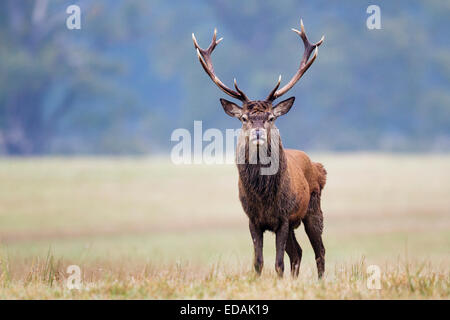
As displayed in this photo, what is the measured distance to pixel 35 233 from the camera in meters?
17.2

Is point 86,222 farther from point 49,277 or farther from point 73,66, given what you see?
point 73,66

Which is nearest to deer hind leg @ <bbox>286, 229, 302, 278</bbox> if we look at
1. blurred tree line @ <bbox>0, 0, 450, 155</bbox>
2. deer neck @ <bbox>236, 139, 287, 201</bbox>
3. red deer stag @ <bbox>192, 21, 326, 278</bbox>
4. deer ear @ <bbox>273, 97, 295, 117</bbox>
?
red deer stag @ <bbox>192, 21, 326, 278</bbox>

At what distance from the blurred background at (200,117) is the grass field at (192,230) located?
10 centimetres

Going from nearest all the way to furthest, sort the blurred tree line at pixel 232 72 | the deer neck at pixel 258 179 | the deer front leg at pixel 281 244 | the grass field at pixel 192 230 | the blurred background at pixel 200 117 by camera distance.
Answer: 1. the grass field at pixel 192 230
2. the deer front leg at pixel 281 244
3. the deer neck at pixel 258 179
4. the blurred background at pixel 200 117
5. the blurred tree line at pixel 232 72

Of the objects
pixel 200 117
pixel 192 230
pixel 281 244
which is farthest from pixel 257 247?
pixel 200 117

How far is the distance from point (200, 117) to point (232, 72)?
10.0 ft

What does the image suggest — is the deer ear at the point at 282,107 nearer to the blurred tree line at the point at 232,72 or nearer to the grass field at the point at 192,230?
the grass field at the point at 192,230

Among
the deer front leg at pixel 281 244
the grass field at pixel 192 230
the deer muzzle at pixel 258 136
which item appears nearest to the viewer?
the grass field at pixel 192 230

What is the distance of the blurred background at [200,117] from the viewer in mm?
19062

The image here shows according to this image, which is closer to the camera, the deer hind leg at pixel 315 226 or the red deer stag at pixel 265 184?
the red deer stag at pixel 265 184

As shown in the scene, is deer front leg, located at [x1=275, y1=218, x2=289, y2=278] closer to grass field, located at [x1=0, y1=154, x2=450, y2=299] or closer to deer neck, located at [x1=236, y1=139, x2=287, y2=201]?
grass field, located at [x1=0, y1=154, x2=450, y2=299]

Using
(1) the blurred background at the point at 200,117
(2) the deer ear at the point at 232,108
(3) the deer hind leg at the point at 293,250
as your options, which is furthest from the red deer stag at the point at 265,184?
(1) the blurred background at the point at 200,117

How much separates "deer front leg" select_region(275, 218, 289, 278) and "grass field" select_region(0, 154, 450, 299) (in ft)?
0.43

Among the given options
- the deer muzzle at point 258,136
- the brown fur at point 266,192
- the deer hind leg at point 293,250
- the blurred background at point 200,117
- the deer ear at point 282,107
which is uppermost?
the blurred background at point 200,117
